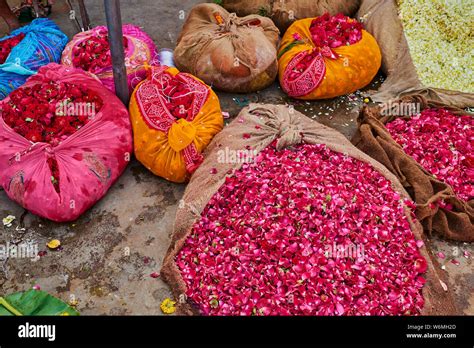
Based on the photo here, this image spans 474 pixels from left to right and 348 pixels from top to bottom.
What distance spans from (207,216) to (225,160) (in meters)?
0.42

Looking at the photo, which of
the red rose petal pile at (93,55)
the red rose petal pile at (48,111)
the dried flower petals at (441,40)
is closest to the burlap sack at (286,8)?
the dried flower petals at (441,40)

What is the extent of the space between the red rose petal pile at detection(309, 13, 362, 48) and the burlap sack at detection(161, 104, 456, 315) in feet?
3.77

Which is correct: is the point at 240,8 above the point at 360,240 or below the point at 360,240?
above

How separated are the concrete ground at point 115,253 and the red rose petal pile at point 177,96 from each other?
21.5 inches

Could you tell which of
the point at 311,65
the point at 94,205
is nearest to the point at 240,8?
the point at 311,65

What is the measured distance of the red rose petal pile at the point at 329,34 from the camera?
3885 millimetres

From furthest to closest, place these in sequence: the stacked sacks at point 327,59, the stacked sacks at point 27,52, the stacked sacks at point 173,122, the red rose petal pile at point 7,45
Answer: the stacked sacks at point 327,59 → the red rose petal pile at point 7,45 → the stacked sacks at point 27,52 → the stacked sacks at point 173,122

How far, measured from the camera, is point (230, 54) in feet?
12.3

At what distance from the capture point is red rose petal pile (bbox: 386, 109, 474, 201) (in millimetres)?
3102

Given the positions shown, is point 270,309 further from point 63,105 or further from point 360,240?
point 63,105

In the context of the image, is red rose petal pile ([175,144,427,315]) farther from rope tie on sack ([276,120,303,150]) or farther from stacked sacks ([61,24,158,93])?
stacked sacks ([61,24,158,93])

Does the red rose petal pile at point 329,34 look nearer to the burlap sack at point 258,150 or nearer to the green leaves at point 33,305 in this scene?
the burlap sack at point 258,150

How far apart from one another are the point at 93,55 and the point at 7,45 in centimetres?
81

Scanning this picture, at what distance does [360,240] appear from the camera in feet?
8.00
